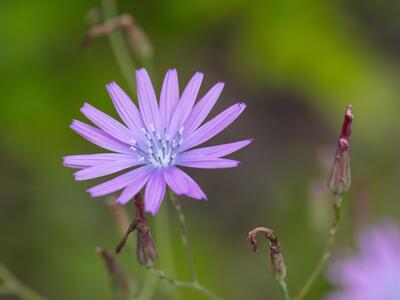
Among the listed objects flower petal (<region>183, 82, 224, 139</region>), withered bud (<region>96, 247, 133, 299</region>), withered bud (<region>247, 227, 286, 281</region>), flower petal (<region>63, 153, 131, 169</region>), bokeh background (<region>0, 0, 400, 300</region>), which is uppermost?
bokeh background (<region>0, 0, 400, 300</region>)

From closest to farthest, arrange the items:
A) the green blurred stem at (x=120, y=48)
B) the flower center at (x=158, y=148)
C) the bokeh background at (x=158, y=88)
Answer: the flower center at (x=158, y=148) < the green blurred stem at (x=120, y=48) < the bokeh background at (x=158, y=88)

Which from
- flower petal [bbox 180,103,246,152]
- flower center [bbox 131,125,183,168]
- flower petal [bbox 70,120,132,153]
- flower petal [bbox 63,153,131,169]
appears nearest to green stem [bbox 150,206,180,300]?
flower center [bbox 131,125,183,168]

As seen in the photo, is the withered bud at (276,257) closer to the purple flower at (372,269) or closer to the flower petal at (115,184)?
the flower petal at (115,184)

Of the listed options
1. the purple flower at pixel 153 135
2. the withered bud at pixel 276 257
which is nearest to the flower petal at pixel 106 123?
the purple flower at pixel 153 135

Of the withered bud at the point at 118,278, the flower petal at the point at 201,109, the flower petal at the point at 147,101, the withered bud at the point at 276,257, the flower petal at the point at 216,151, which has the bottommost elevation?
the withered bud at the point at 276,257

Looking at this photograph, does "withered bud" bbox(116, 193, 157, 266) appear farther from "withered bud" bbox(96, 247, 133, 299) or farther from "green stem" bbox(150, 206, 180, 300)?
"green stem" bbox(150, 206, 180, 300)

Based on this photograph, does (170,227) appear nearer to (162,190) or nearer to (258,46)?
(258,46)

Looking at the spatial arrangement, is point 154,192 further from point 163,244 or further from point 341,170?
point 163,244
